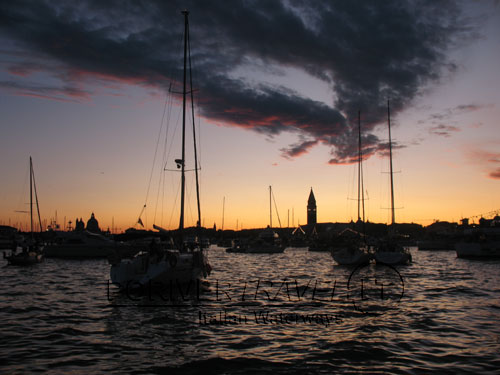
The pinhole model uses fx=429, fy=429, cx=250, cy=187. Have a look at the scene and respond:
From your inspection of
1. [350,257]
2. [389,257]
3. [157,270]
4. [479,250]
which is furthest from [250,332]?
[479,250]

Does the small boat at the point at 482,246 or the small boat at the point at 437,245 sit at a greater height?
the small boat at the point at 482,246

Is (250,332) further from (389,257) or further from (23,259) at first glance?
(23,259)

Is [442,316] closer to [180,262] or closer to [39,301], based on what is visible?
[180,262]

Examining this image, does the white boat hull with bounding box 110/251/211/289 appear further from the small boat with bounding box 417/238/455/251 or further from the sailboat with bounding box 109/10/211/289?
the small boat with bounding box 417/238/455/251

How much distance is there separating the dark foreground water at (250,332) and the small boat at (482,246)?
146ft

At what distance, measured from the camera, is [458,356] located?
11531 millimetres

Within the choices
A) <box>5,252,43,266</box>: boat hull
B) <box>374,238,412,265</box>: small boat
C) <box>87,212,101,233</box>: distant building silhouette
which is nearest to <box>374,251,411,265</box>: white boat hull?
<box>374,238,412,265</box>: small boat

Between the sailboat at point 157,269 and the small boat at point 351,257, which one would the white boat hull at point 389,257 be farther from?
the sailboat at point 157,269

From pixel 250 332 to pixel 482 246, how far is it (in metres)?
60.9

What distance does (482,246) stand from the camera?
6419cm

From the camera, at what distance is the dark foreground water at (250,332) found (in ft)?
35.6

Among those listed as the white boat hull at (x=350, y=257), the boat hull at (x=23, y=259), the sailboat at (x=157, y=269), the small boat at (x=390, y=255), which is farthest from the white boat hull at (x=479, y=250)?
the boat hull at (x=23, y=259)

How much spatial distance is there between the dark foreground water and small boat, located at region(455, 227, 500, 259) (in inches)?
1749

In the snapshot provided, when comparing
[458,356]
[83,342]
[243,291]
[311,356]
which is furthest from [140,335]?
[243,291]
